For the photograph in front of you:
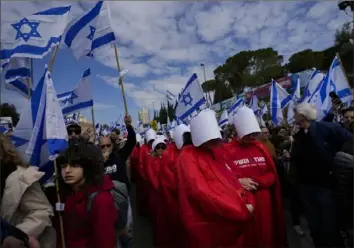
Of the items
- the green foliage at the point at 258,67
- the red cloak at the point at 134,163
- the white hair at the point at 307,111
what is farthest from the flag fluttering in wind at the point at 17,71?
the green foliage at the point at 258,67

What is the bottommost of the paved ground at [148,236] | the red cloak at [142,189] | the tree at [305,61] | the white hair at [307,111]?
the paved ground at [148,236]

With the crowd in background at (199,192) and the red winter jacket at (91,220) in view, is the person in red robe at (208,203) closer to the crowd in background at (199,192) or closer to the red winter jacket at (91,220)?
the crowd in background at (199,192)

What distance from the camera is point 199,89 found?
6.70 metres

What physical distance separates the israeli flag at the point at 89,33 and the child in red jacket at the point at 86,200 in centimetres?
307

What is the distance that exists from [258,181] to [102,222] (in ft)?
6.72

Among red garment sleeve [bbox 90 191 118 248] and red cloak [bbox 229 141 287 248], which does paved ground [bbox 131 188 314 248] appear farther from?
red garment sleeve [bbox 90 191 118 248]

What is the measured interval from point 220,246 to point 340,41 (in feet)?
121

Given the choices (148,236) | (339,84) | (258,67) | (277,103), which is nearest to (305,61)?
(258,67)

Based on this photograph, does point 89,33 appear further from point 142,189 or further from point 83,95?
point 142,189

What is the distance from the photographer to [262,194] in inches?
142

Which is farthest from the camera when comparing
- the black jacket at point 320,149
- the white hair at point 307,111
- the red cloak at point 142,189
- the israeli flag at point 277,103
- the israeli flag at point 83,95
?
the israeli flag at point 277,103

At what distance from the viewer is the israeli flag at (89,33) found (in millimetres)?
4930

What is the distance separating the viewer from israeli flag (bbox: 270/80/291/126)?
9039mm

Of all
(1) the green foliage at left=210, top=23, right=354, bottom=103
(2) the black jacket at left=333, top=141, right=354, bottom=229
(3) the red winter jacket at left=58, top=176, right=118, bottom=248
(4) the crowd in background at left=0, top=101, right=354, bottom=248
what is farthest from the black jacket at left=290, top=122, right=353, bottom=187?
(1) the green foliage at left=210, top=23, right=354, bottom=103
